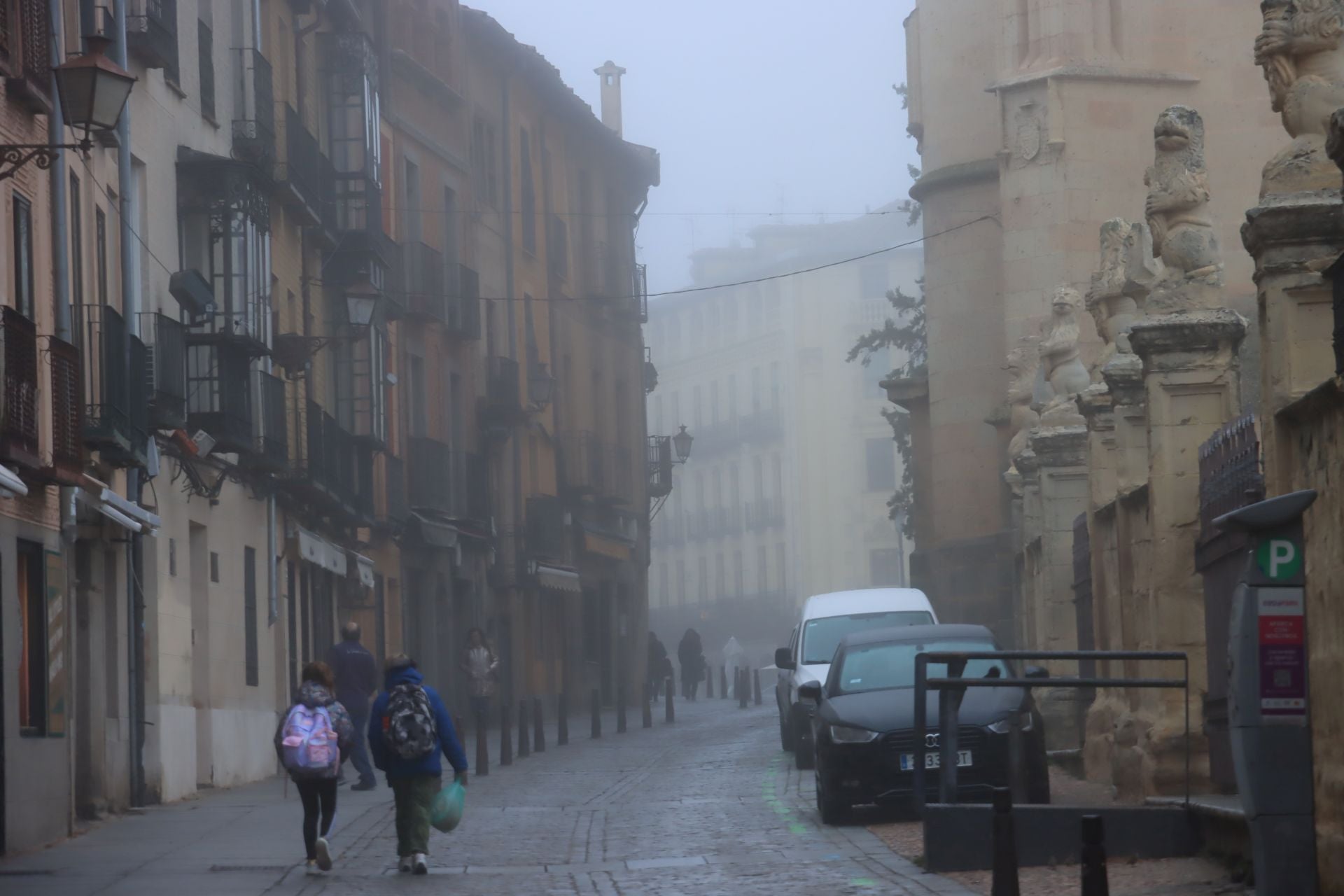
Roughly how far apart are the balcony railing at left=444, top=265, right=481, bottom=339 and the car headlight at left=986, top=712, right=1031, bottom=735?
27.3 m

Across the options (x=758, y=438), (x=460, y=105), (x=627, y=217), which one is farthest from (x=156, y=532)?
(x=758, y=438)

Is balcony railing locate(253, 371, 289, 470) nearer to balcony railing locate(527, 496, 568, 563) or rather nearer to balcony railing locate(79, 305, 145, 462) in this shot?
balcony railing locate(79, 305, 145, 462)

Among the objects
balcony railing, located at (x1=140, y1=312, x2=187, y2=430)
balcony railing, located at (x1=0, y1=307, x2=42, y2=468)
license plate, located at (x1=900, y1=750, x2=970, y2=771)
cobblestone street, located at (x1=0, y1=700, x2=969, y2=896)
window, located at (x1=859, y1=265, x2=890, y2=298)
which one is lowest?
cobblestone street, located at (x1=0, y1=700, x2=969, y2=896)

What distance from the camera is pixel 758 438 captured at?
100m

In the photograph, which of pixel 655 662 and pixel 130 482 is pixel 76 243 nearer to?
pixel 130 482

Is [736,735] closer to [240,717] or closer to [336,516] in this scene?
[336,516]

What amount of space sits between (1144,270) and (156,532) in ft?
34.5

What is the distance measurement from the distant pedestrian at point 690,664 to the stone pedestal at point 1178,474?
152 feet

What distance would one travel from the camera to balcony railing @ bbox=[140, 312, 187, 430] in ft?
73.4

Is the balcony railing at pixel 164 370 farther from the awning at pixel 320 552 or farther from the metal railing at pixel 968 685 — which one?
the metal railing at pixel 968 685

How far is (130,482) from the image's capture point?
72.3 ft

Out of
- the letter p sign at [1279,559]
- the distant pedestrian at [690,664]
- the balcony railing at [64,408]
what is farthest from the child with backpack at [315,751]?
the distant pedestrian at [690,664]

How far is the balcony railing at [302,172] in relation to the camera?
2980 centimetres

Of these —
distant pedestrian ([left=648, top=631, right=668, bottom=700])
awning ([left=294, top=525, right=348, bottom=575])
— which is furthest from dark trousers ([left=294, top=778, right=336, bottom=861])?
distant pedestrian ([left=648, top=631, right=668, bottom=700])
